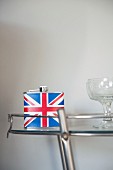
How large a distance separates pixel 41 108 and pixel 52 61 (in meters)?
0.50

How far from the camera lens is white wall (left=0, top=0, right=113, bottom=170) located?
→ 143 cm

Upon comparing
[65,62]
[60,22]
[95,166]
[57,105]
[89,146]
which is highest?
[60,22]

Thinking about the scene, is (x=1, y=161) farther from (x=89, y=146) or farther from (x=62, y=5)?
(x=62, y=5)

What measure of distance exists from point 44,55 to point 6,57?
211mm

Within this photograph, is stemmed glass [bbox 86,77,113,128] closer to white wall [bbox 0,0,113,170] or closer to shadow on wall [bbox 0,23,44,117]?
white wall [bbox 0,0,113,170]

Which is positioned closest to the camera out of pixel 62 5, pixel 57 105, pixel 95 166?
pixel 57 105

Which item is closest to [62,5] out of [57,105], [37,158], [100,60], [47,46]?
[47,46]

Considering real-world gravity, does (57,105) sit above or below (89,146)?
above

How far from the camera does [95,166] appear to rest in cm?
140

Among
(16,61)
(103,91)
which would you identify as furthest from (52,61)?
(103,91)

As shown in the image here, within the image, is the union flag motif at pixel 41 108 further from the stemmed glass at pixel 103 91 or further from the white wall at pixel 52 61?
the white wall at pixel 52 61

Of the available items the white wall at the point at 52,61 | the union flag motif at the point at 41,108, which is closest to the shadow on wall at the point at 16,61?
the white wall at the point at 52,61

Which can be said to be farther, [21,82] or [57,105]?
[21,82]

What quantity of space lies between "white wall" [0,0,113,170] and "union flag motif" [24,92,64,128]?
1.31 ft
